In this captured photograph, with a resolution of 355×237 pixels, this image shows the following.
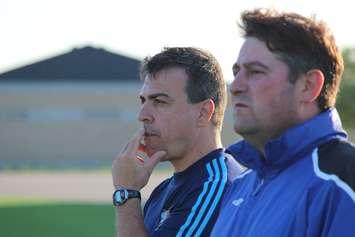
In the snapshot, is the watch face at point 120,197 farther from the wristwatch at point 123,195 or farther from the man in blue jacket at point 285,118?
the man in blue jacket at point 285,118

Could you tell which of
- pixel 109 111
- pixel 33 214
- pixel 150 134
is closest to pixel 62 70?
pixel 109 111

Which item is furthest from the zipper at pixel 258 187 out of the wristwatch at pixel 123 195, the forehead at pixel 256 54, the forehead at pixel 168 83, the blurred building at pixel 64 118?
the blurred building at pixel 64 118

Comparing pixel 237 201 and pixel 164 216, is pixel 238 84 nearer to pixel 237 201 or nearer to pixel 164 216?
pixel 237 201

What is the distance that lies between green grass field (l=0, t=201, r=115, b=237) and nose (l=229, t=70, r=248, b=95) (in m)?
10.4

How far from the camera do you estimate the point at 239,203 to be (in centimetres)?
335

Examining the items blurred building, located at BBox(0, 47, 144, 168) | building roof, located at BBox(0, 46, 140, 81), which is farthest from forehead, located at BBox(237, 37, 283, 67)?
building roof, located at BBox(0, 46, 140, 81)

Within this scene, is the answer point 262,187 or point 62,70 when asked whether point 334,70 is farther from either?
point 62,70

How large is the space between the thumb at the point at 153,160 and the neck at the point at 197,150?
11 centimetres

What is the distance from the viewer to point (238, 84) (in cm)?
320

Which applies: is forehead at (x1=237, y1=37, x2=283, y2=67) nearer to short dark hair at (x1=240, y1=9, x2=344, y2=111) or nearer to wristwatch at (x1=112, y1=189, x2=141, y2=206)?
short dark hair at (x1=240, y1=9, x2=344, y2=111)

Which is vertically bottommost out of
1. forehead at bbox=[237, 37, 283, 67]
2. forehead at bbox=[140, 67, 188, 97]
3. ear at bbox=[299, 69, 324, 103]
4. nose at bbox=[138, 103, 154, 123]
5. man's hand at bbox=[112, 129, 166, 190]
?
ear at bbox=[299, 69, 324, 103]

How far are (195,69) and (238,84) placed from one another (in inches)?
45.1

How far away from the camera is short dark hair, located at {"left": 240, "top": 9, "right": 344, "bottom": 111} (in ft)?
10.2

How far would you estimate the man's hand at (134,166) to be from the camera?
418 cm
